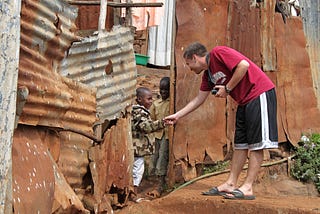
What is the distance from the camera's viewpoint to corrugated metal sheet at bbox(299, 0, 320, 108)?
9547 mm

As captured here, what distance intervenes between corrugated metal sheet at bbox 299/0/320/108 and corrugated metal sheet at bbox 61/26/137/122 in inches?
160

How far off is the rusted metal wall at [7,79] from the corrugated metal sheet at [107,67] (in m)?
2.32

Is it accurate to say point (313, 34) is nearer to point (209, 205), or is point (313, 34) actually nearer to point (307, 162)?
point (307, 162)

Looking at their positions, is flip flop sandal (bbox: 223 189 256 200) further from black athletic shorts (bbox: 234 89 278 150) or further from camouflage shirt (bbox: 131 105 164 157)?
camouflage shirt (bbox: 131 105 164 157)

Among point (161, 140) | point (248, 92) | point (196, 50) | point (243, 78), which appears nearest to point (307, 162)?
point (161, 140)

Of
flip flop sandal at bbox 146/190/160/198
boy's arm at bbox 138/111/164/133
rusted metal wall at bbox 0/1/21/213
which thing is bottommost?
flip flop sandal at bbox 146/190/160/198

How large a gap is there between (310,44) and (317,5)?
0.71 meters

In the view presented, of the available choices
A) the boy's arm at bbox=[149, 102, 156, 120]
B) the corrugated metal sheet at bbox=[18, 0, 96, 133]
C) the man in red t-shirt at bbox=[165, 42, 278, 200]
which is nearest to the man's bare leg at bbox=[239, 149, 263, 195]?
the man in red t-shirt at bbox=[165, 42, 278, 200]

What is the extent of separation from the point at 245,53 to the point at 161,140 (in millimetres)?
1662

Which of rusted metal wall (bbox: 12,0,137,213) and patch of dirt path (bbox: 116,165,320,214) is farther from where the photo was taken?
patch of dirt path (bbox: 116,165,320,214)

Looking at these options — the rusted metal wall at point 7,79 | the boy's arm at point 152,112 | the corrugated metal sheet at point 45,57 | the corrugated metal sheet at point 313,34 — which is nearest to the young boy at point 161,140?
the boy's arm at point 152,112

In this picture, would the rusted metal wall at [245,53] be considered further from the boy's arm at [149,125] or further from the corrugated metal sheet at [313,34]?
the boy's arm at [149,125]

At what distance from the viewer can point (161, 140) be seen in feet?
26.5

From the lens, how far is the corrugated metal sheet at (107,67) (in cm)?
572
